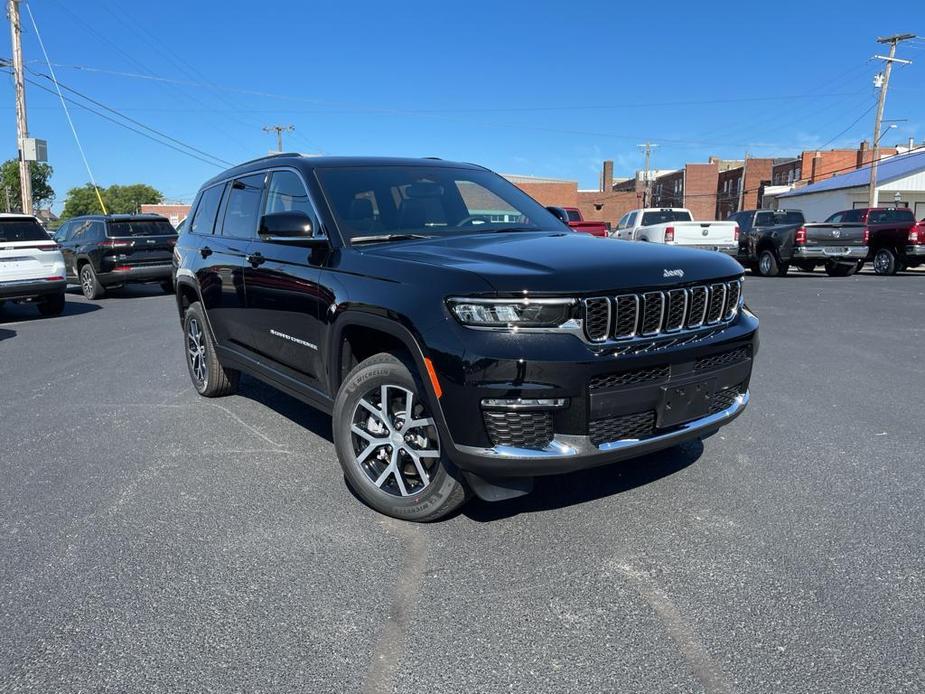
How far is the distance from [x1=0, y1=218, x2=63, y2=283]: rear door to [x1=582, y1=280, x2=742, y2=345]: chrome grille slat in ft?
37.0

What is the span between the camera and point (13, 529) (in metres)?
3.74

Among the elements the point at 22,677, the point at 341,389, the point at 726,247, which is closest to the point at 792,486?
the point at 341,389

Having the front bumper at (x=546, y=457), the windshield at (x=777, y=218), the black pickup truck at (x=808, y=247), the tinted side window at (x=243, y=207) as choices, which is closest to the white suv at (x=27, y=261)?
the tinted side window at (x=243, y=207)

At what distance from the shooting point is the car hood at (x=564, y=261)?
10.4ft

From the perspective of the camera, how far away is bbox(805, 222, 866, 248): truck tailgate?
18.9 m

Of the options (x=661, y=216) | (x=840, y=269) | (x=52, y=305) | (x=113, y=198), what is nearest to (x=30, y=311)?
(x=52, y=305)

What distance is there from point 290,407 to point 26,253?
8.05 m

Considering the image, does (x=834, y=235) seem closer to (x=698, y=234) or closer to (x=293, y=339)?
(x=698, y=234)

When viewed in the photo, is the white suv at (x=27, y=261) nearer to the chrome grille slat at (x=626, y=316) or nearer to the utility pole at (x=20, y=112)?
the chrome grille slat at (x=626, y=316)

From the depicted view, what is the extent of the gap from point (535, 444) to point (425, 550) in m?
0.77

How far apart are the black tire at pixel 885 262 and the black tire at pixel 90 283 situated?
19.9 m

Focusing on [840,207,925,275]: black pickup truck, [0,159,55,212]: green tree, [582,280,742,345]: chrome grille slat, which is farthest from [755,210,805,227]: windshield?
[0,159,55,212]: green tree

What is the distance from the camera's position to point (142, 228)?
15.9 meters

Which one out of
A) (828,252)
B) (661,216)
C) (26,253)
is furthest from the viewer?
(661,216)
